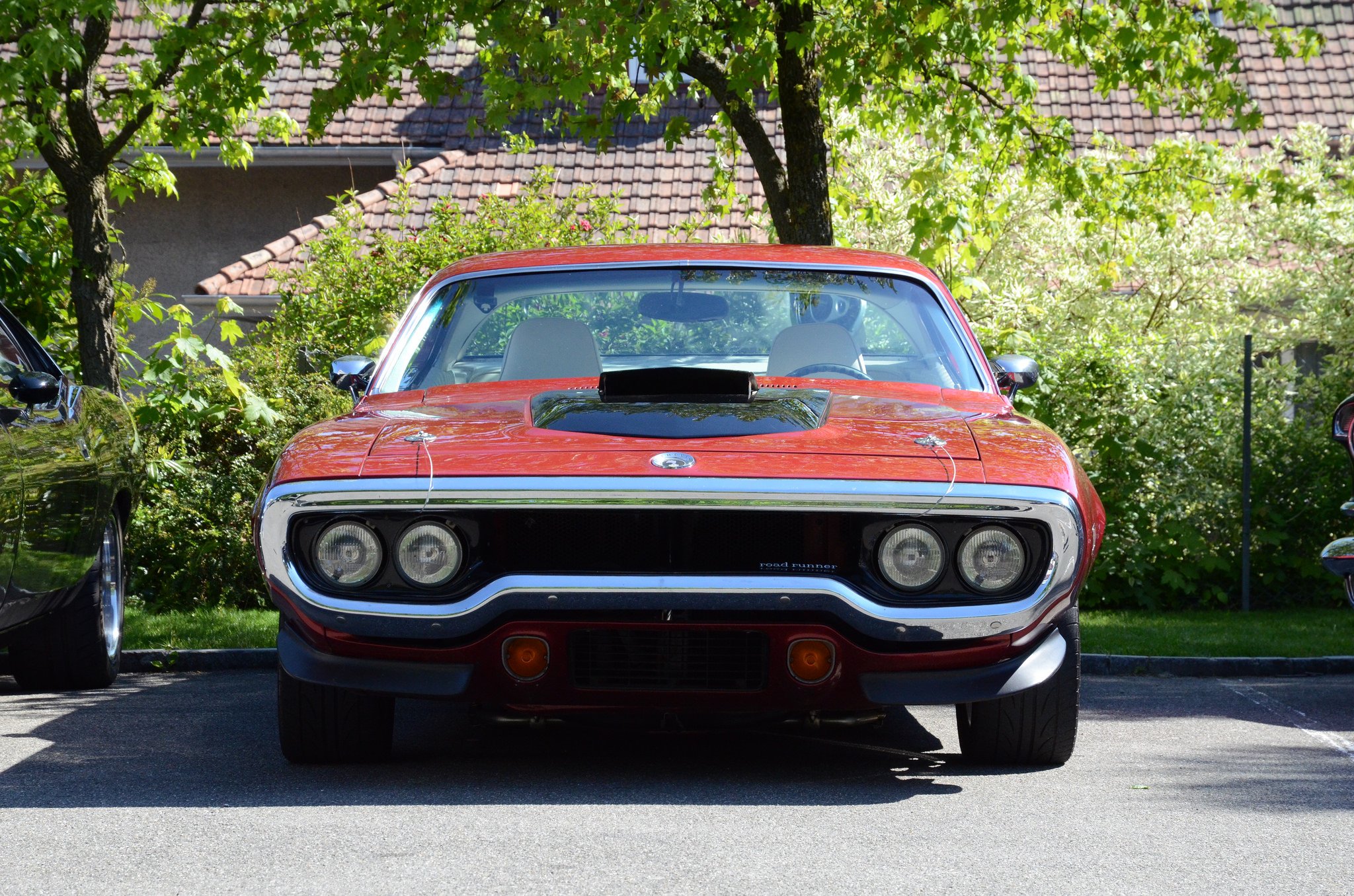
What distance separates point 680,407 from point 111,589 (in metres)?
3.63

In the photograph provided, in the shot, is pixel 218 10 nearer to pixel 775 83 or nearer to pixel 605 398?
pixel 775 83

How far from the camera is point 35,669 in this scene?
6992mm

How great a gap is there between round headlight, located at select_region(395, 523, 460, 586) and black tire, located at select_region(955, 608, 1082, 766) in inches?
61.5

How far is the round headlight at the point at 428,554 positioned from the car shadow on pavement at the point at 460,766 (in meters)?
0.62

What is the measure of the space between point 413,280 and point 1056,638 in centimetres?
894

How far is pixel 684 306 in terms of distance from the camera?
5.86 meters

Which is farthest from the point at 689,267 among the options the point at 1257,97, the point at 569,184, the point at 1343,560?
the point at 1257,97

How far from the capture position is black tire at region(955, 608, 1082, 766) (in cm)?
471

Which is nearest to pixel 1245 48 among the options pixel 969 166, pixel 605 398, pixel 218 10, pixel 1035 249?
pixel 1035 249

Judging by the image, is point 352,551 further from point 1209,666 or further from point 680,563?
point 1209,666

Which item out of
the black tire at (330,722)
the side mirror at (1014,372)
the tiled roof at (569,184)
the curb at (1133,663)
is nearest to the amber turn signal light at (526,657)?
the black tire at (330,722)

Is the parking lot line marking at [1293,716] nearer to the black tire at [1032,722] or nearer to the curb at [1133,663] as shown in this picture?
the curb at [1133,663]

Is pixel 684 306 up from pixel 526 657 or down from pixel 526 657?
up

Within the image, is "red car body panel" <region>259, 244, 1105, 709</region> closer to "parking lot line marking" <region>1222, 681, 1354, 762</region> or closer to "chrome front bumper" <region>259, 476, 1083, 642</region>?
"chrome front bumper" <region>259, 476, 1083, 642</region>
